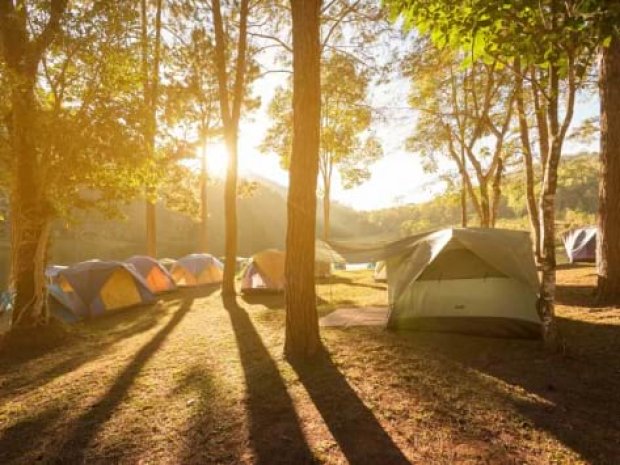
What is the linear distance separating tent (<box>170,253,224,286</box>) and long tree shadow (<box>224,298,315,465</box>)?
35.1 feet

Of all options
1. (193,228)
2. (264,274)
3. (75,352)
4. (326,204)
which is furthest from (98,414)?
(193,228)

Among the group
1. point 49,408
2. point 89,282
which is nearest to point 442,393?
point 49,408

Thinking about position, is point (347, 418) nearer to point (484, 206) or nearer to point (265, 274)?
point (265, 274)

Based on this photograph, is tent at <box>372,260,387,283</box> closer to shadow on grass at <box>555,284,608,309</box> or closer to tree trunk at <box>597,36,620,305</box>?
shadow on grass at <box>555,284,608,309</box>

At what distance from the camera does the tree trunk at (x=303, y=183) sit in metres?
5.55

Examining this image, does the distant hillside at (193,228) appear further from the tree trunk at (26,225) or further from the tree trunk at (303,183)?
the tree trunk at (26,225)

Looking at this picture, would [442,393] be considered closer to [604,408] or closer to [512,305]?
[604,408]

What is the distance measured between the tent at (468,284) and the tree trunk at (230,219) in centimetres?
694

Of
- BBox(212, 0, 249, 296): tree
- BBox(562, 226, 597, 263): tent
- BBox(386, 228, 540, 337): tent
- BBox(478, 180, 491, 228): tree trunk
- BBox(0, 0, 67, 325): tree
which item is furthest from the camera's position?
BBox(562, 226, 597, 263): tent

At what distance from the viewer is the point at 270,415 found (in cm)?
410

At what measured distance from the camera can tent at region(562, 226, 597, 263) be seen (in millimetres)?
17366

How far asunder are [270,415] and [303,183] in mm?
3151

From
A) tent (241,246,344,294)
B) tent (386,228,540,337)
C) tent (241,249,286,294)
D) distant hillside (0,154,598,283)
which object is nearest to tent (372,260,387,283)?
tent (241,246,344,294)

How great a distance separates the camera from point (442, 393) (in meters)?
4.46
